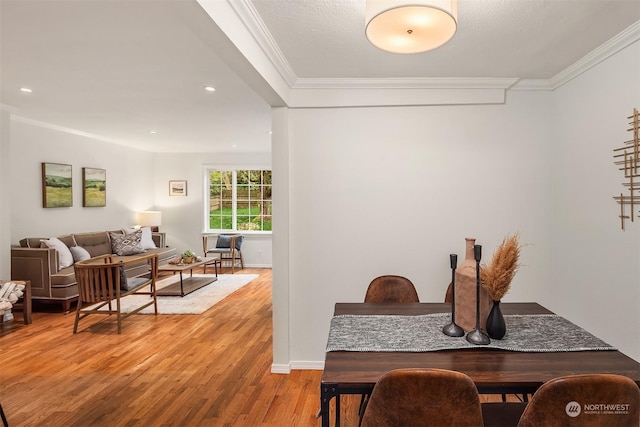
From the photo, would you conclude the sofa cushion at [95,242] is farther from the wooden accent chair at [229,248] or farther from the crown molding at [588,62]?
the crown molding at [588,62]

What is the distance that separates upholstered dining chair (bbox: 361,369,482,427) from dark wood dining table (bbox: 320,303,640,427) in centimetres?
10

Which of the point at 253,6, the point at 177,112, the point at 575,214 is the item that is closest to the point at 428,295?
the point at 575,214

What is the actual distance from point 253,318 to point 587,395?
13.2ft

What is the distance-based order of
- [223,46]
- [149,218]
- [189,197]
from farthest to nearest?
[189,197], [149,218], [223,46]

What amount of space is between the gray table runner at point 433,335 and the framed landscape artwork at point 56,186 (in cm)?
556

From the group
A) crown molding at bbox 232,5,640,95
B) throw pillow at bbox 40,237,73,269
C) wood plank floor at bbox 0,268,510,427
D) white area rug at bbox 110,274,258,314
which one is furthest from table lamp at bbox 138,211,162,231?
crown molding at bbox 232,5,640,95

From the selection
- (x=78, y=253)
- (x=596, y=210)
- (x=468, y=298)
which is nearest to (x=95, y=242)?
(x=78, y=253)

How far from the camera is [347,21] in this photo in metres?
2.08

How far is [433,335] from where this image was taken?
5.81ft

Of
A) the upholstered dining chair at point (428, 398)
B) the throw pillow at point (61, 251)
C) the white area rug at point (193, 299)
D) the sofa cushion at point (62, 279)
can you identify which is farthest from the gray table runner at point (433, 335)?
the throw pillow at point (61, 251)

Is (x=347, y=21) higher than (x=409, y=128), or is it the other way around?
(x=347, y=21)

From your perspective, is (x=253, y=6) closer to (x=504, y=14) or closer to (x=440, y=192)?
(x=504, y=14)

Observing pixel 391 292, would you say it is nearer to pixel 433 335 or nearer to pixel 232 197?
pixel 433 335

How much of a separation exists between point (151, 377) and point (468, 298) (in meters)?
2.66
